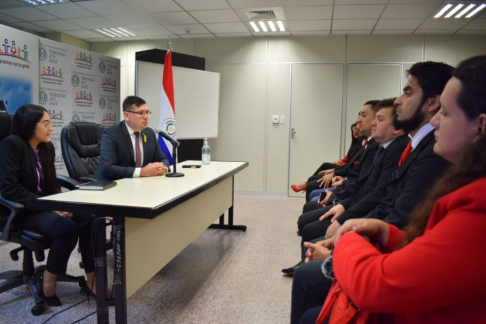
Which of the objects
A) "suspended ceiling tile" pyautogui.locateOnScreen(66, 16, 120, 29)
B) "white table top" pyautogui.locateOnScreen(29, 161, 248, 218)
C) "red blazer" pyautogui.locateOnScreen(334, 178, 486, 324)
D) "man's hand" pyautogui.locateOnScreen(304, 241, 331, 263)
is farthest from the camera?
"suspended ceiling tile" pyautogui.locateOnScreen(66, 16, 120, 29)

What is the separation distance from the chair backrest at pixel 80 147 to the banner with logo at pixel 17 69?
1493 millimetres

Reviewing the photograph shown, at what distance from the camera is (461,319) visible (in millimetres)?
665

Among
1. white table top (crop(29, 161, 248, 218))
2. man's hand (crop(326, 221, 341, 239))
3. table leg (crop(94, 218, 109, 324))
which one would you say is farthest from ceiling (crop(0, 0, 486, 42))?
table leg (crop(94, 218, 109, 324))

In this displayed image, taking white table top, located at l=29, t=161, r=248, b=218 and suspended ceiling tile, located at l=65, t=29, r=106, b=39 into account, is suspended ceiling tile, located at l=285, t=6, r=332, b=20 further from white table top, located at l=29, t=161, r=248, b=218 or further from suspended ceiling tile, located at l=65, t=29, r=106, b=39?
suspended ceiling tile, located at l=65, t=29, r=106, b=39

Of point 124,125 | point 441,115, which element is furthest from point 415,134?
point 124,125

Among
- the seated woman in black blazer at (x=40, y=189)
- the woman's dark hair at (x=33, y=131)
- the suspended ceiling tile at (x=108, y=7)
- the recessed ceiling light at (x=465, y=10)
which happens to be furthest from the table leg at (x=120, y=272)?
the recessed ceiling light at (x=465, y=10)

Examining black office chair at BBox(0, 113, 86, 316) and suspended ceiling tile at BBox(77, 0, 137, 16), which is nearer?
black office chair at BBox(0, 113, 86, 316)

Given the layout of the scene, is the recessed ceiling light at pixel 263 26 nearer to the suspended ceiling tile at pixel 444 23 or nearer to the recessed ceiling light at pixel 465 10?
the suspended ceiling tile at pixel 444 23

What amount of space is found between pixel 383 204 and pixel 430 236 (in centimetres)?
112

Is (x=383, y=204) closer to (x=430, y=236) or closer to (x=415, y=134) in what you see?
(x=415, y=134)

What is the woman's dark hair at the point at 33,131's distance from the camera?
2164 mm

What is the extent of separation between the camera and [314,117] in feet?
18.6

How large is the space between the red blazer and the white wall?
16.8 ft

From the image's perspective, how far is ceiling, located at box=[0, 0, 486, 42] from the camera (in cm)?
422
